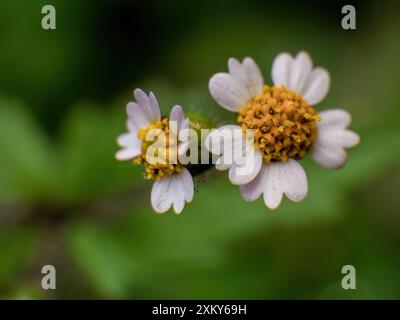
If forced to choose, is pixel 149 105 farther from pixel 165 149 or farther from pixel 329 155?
pixel 329 155

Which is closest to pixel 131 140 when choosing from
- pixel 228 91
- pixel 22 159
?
pixel 228 91

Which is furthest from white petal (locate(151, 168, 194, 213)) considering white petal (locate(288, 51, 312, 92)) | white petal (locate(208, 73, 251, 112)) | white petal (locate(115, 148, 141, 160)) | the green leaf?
the green leaf

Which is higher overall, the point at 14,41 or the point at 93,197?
the point at 14,41

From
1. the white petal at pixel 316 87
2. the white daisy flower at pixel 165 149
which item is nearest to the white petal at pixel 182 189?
the white daisy flower at pixel 165 149

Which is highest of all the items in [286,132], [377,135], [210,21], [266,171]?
[210,21]

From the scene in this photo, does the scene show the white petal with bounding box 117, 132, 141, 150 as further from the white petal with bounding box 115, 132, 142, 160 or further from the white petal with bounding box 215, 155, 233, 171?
the white petal with bounding box 215, 155, 233, 171

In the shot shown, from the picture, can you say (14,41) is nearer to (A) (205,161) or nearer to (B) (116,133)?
(B) (116,133)

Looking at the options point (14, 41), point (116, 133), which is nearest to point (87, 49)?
point (14, 41)
